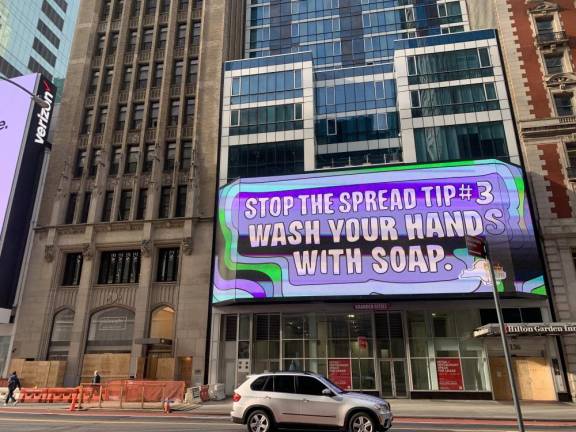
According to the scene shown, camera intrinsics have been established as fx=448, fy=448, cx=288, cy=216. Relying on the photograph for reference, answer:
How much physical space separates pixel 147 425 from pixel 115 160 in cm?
2981

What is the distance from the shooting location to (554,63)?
35156 mm

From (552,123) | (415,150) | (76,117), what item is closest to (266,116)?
(415,150)

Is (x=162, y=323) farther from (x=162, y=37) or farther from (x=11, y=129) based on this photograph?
(x=162, y=37)

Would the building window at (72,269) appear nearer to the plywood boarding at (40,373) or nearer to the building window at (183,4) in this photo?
the plywood boarding at (40,373)

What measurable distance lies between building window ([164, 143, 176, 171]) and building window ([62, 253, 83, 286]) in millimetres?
10575

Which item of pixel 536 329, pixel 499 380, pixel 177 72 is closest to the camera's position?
pixel 536 329

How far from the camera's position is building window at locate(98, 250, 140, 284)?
3675 cm

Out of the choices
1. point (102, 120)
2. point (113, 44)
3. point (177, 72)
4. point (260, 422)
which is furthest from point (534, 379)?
point (113, 44)

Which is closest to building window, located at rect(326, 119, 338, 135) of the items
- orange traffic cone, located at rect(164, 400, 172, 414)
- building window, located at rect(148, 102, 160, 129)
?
building window, located at rect(148, 102, 160, 129)

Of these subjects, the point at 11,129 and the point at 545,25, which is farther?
the point at 11,129

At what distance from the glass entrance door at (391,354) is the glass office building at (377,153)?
0.22 ft

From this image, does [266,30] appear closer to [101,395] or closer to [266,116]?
[266,116]

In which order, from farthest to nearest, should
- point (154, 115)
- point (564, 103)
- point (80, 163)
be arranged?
point (154, 115) < point (80, 163) < point (564, 103)

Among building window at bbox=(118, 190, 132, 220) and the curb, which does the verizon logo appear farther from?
the curb
